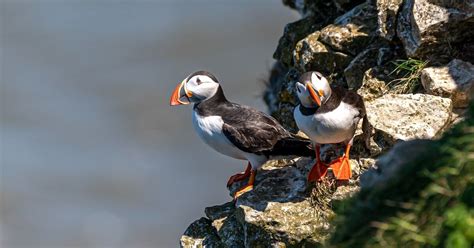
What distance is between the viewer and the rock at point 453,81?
8.92 metres

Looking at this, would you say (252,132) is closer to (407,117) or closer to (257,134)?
(257,134)

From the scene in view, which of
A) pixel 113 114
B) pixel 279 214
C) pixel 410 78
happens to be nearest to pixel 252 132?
pixel 279 214

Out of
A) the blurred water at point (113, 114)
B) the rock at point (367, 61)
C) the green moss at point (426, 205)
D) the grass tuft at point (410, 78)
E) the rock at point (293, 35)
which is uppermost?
the blurred water at point (113, 114)

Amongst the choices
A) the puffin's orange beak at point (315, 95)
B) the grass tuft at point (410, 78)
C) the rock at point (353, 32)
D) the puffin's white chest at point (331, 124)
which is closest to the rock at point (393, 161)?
the puffin's orange beak at point (315, 95)

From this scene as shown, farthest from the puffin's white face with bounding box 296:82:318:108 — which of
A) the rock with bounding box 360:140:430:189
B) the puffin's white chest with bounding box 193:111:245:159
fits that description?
the rock with bounding box 360:140:430:189

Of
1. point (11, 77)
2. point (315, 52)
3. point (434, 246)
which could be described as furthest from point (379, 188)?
point (11, 77)

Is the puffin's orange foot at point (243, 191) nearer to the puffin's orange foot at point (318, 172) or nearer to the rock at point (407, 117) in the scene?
the puffin's orange foot at point (318, 172)

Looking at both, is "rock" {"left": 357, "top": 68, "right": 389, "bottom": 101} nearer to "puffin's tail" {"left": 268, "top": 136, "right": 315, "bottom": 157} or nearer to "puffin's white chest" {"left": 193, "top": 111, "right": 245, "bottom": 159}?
"puffin's tail" {"left": 268, "top": 136, "right": 315, "bottom": 157}

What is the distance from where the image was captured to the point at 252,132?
29.6ft

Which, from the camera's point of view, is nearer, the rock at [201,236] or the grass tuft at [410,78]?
the rock at [201,236]

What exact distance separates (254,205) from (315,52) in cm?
237

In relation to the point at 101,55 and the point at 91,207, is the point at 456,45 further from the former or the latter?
the point at 101,55

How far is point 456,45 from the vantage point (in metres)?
9.43

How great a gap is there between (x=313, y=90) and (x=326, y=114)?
10.3 inches
